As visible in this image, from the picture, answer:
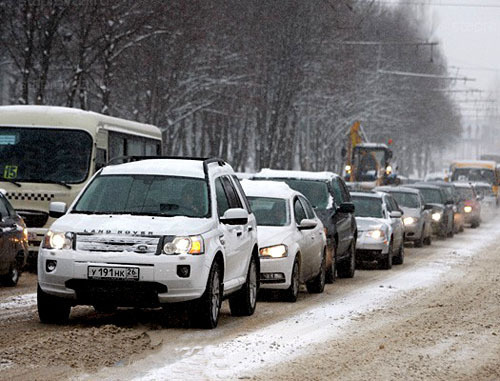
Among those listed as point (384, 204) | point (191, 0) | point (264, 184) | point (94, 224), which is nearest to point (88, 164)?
point (264, 184)

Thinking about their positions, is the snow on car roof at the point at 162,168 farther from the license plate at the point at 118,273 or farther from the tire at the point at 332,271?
the tire at the point at 332,271

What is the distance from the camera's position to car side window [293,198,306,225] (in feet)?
59.1

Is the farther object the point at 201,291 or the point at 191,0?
the point at 191,0

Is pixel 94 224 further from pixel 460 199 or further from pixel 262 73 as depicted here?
pixel 262 73

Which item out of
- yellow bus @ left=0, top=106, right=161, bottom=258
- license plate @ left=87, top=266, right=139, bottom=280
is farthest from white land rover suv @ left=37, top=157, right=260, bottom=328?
yellow bus @ left=0, top=106, right=161, bottom=258

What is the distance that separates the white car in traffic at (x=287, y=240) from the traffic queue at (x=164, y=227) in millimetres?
20

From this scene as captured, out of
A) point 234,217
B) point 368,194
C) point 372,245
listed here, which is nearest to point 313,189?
point 372,245

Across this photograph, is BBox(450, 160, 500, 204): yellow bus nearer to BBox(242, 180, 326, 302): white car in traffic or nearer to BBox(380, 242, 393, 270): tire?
BBox(380, 242, 393, 270): tire

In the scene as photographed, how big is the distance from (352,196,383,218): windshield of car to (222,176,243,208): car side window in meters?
12.8

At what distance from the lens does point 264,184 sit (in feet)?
62.2

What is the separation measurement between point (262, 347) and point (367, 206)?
1661 cm

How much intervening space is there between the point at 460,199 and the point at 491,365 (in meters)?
40.2

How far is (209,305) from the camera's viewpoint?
1262 centimetres

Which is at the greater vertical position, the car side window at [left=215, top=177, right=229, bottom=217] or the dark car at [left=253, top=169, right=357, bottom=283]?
the car side window at [left=215, top=177, right=229, bottom=217]
